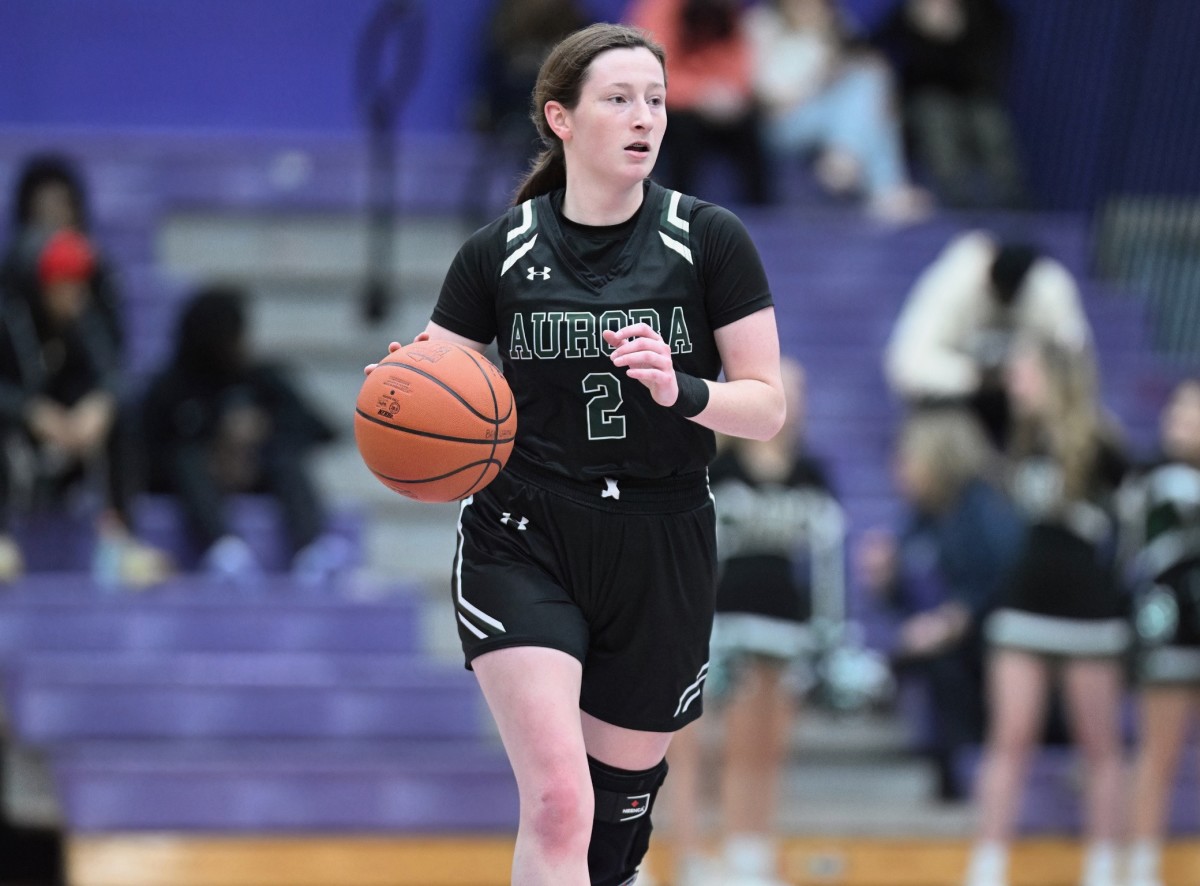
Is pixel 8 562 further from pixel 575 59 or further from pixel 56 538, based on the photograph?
pixel 575 59

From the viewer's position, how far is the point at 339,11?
11.9 m

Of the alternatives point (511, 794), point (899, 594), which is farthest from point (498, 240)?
Answer: point (899, 594)

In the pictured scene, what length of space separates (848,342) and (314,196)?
10.00 ft

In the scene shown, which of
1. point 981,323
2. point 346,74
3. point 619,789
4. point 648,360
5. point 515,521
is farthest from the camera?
point 346,74

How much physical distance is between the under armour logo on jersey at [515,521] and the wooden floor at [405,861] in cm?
370

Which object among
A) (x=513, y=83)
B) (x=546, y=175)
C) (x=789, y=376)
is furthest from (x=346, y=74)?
(x=546, y=175)

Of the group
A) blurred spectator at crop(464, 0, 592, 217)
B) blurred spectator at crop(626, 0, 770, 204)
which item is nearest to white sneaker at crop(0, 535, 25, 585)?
blurred spectator at crop(464, 0, 592, 217)

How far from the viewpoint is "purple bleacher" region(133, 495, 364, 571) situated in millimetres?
8469

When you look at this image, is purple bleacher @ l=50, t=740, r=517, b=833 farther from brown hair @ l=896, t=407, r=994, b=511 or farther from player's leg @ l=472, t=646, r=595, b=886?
player's leg @ l=472, t=646, r=595, b=886

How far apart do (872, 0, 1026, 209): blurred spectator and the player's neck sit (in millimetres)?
7177

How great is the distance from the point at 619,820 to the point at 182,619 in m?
4.09

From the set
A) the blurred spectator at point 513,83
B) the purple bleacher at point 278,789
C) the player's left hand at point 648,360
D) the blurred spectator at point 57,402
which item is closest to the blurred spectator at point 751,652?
the purple bleacher at point 278,789

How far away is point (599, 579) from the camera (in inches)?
164

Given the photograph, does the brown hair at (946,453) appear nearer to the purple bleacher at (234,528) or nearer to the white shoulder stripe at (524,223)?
the purple bleacher at (234,528)
